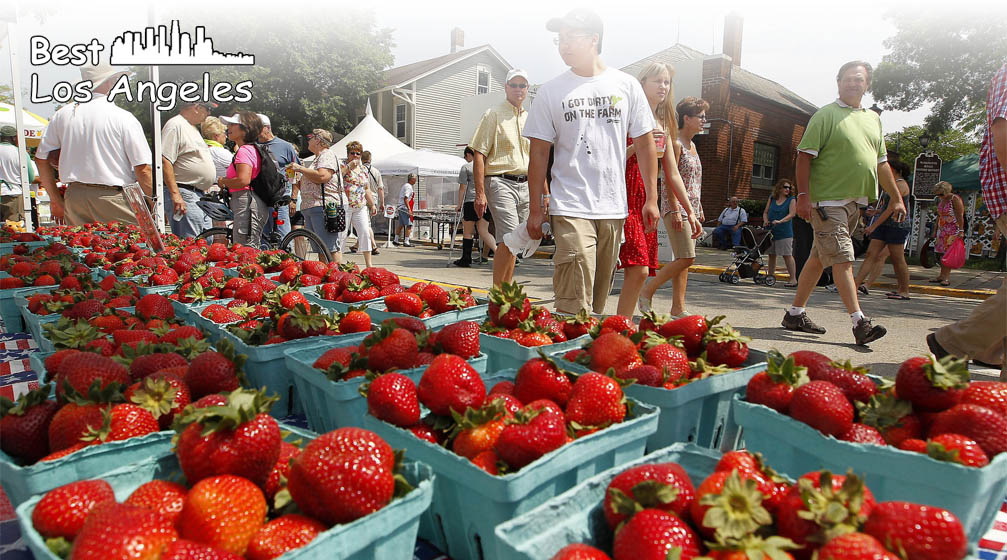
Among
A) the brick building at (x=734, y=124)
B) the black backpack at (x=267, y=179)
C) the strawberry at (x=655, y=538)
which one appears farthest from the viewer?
the brick building at (x=734, y=124)

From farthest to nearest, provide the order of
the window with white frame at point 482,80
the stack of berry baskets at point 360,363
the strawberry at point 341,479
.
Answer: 1. the window with white frame at point 482,80
2. the stack of berry baskets at point 360,363
3. the strawberry at point 341,479

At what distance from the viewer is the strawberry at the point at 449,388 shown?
1631mm

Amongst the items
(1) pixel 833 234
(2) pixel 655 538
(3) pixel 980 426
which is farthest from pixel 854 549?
(1) pixel 833 234

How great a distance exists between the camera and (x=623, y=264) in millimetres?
4355

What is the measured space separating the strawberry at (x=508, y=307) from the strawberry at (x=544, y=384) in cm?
73

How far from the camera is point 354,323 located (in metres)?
2.64

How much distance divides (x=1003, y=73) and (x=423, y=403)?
3.67m

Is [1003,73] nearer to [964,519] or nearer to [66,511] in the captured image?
[964,519]

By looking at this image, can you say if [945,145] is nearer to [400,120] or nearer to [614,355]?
[400,120]

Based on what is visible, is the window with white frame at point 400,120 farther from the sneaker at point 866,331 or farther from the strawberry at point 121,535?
the strawberry at point 121,535

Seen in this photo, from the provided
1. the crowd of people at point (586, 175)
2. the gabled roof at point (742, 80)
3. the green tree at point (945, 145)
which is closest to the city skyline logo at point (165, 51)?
the crowd of people at point (586, 175)

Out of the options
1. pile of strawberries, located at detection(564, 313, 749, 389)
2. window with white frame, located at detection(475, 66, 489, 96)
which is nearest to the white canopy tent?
window with white frame, located at detection(475, 66, 489, 96)

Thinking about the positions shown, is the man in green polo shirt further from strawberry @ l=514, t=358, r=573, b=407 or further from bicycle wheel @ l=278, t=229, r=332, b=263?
bicycle wheel @ l=278, t=229, r=332, b=263

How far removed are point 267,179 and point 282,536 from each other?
5920 mm
